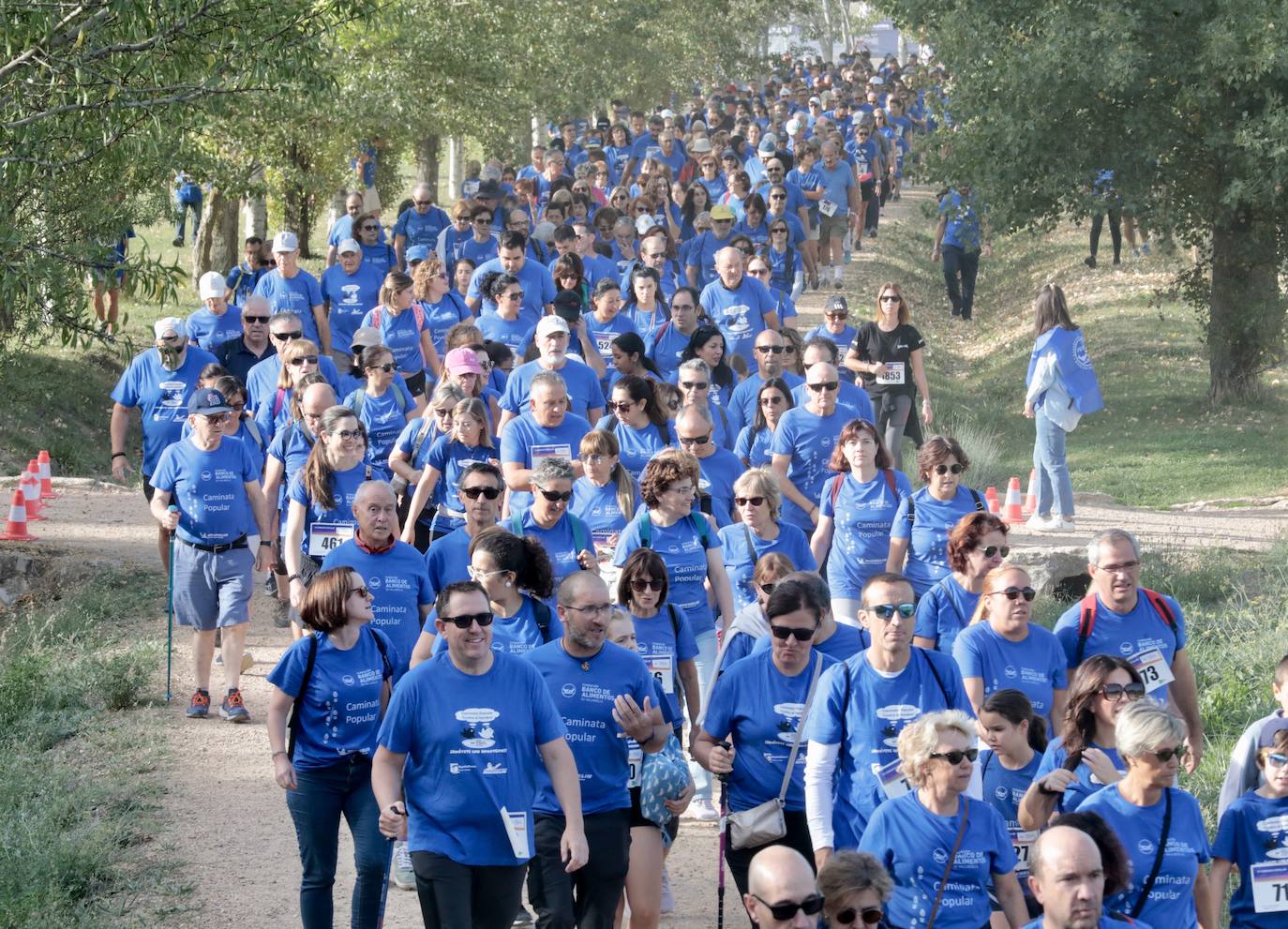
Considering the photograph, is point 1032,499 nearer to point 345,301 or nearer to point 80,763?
point 345,301

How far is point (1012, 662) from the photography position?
7.52 metres

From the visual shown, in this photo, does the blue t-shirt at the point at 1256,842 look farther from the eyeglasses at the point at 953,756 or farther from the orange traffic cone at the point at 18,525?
the orange traffic cone at the point at 18,525

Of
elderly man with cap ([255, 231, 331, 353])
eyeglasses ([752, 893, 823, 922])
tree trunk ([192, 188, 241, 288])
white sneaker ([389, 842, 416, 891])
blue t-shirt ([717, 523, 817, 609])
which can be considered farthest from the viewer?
tree trunk ([192, 188, 241, 288])

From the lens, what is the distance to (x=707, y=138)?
29.2 meters

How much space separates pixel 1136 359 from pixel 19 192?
16.5 metres

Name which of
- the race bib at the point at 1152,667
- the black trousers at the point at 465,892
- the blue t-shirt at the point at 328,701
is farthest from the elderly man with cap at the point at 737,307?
the black trousers at the point at 465,892

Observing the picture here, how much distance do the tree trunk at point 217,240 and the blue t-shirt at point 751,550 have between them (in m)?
18.3

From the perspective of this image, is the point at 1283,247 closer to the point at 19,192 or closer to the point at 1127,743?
the point at 19,192

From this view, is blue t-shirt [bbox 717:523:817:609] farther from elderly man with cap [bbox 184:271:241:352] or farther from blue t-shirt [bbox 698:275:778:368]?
elderly man with cap [bbox 184:271:241:352]

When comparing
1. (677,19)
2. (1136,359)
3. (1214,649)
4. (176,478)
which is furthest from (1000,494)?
(677,19)

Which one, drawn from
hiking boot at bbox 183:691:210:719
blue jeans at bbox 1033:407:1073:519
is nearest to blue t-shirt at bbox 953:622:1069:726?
hiking boot at bbox 183:691:210:719

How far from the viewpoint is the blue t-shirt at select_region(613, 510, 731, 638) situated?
886 cm

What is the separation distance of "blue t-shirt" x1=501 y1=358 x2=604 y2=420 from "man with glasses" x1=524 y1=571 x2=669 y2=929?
4870 millimetres

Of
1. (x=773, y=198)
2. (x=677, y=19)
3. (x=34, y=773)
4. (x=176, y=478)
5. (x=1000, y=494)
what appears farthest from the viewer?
(x=677, y=19)
